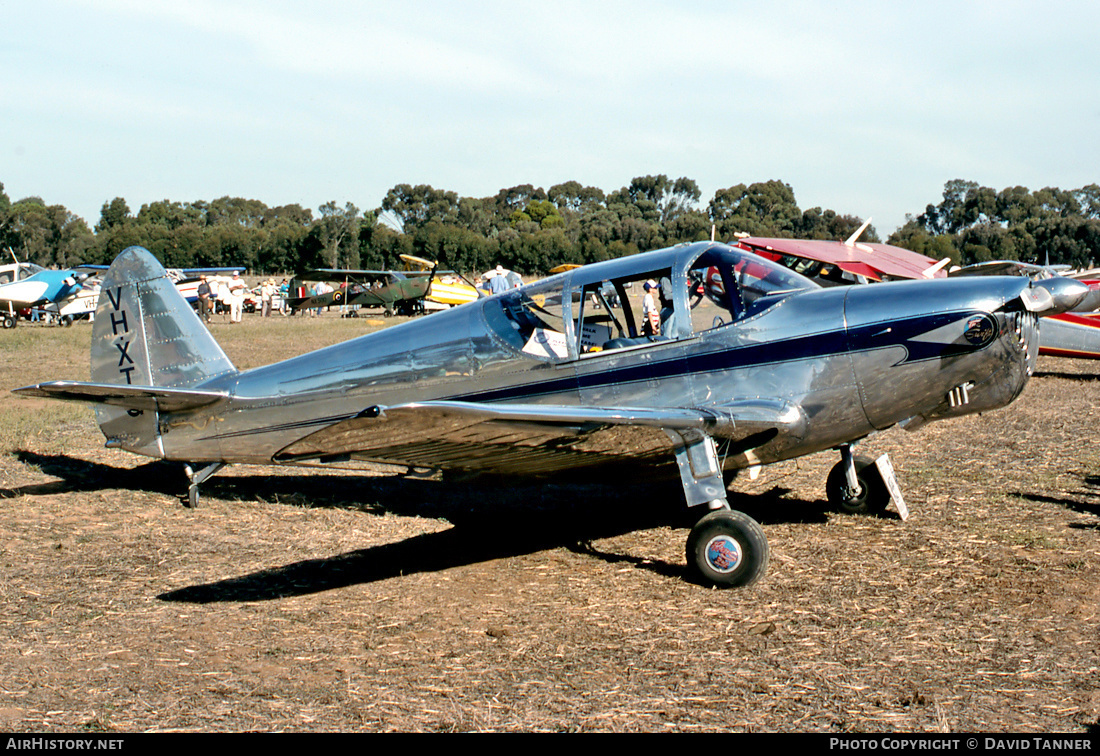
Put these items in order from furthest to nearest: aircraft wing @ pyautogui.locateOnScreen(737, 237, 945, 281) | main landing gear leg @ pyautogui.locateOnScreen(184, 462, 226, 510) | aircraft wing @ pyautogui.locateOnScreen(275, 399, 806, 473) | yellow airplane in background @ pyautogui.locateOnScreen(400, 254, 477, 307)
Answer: yellow airplane in background @ pyautogui.locateOnScreen(400, 254, 477, 307), aircraft wing @ pyautogui.locateOnScreen(737, 237, 945, 281), main landing gear leg @ pyautogui.locateOnScreen(184, 462, 226, 510), aircraft wing @ pyautogui.locateOnScreen(275, 399, 806, 473)

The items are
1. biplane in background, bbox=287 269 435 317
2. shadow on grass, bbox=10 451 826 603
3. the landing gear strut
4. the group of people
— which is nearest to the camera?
shadow on grass, bbox=10 451 826 603

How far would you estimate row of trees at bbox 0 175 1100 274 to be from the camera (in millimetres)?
60875

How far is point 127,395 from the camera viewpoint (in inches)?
247

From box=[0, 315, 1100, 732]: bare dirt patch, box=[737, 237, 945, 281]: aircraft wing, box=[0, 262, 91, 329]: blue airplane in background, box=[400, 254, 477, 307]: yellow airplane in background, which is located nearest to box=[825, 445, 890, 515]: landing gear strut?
box=[0, 315, 1100, 732]: bare dirt patch

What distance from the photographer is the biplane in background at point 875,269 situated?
46.1 ft

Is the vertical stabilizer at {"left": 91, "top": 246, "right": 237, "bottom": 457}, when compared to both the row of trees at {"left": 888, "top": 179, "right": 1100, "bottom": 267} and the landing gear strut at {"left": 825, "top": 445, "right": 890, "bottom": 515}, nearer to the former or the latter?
the landing gear strut at {"left": 825, "top": 445, "right": 890, "bottom": 515}

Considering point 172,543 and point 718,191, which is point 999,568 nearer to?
point 172,543

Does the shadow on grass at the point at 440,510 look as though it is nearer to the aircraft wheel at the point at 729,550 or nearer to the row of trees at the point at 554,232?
the aircraft wheel at the point at 729,550

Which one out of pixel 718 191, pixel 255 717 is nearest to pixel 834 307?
pixel 255 717

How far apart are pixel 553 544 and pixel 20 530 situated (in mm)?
4233

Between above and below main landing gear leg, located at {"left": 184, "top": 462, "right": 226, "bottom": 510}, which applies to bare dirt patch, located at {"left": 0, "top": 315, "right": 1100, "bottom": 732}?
below

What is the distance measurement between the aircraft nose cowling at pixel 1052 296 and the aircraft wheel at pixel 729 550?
217 centimetres

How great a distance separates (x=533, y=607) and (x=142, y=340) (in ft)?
15.6
